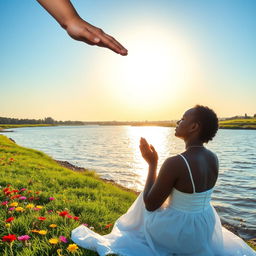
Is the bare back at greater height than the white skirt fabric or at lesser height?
greater

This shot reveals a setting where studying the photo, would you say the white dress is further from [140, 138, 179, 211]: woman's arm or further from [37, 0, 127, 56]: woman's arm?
[37, 0, 127, 56]: woman's arm

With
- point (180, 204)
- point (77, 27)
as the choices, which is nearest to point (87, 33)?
point (77, 27)

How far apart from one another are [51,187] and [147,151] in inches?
178

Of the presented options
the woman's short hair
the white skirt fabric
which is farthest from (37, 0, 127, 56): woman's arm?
the white skirt fabric

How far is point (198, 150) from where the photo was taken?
120 inches

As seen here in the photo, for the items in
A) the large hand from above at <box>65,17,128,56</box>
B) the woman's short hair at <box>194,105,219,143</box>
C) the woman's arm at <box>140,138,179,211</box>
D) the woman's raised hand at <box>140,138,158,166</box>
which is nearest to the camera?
the large hand from above at <box>65,17,128,56</box>

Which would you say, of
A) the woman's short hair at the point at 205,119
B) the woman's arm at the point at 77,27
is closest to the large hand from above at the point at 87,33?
the woman's arm at the point at 77,27

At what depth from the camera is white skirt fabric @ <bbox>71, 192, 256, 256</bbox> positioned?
3047 mm

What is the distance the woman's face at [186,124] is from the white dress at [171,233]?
0.42 metres

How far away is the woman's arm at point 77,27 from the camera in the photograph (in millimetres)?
1045

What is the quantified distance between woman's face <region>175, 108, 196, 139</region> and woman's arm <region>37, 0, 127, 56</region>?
2.04 metres

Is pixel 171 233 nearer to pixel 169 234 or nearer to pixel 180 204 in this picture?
pixel 169 234

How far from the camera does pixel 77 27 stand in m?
1.05

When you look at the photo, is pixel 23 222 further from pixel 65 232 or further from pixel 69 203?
pixel 69 203
